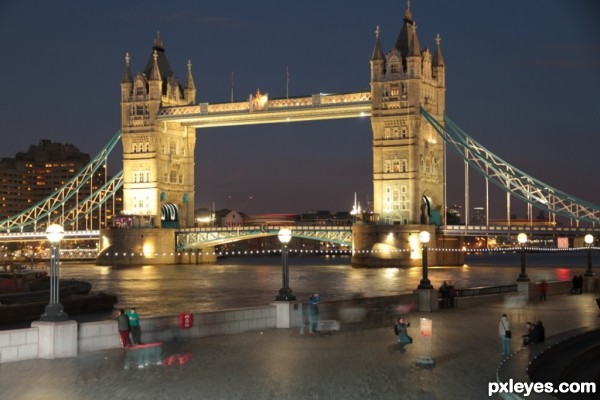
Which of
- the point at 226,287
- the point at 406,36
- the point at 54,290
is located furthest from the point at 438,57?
the point at 54,290

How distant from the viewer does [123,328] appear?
2189cm

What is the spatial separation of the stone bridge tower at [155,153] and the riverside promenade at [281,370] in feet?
248

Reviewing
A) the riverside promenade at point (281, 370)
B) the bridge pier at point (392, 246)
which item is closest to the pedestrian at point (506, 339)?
the riverside promenade at point (281, 370)

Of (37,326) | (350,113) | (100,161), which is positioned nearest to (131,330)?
(37,326)

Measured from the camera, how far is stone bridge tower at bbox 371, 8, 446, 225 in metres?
85.8

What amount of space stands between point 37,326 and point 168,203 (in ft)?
274

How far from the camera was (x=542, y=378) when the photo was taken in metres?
21.0

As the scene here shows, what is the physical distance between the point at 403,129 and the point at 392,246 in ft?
37.1

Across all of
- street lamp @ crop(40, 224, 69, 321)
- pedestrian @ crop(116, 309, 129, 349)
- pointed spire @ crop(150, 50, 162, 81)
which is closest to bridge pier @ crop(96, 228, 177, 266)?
pointed spire @ crop(150, 50, 162, 81)

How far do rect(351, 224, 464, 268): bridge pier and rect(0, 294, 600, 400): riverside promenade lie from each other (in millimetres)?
56894

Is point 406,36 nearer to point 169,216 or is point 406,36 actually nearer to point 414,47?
point 414,47

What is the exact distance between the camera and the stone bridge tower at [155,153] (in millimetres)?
99812

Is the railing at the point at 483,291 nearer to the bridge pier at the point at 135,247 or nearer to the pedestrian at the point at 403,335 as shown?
the pedestrian at the point at 403,335

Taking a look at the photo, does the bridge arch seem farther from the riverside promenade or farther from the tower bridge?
the riverside promenade
